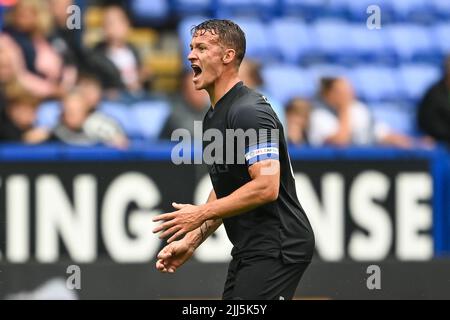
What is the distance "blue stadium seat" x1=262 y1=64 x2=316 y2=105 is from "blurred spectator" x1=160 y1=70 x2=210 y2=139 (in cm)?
173

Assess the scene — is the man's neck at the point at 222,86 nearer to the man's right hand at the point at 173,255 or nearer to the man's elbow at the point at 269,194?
the man's elbow at the point at 269,194

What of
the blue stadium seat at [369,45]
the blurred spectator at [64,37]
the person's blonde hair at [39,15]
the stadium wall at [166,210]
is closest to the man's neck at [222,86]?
the stadium wall at [166,210]

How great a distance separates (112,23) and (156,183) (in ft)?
9.61

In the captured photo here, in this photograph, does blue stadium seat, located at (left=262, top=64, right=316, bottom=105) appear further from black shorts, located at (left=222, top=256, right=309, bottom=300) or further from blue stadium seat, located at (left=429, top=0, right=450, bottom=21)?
black shorts, located at (left=222, top=256, right=309, bottom=300)

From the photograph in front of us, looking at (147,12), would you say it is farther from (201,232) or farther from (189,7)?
(201,232)

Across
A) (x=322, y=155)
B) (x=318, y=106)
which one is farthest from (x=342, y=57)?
(x=322, y=155)

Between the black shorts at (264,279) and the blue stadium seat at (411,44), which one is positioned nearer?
the black shorts at (264,279)

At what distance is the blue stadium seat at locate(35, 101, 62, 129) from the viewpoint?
9101 mm

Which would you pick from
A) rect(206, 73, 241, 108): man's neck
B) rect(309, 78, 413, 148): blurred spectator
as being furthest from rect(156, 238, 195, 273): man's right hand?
rect(309, 78, 413, 148): blurred spectator

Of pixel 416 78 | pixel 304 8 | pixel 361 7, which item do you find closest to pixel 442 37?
pixel 416 78

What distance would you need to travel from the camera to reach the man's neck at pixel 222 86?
5.43 metres

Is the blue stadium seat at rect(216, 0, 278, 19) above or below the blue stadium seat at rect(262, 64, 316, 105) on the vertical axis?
above

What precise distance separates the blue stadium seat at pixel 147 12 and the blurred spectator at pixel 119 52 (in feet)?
3.51

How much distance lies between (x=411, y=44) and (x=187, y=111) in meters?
4.43
